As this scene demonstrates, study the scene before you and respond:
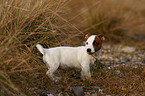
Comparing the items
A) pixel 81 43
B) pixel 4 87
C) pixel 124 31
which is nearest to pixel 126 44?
pixel 124 31

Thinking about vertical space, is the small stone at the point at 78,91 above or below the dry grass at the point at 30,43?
below

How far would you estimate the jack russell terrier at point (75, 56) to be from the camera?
9.10ft

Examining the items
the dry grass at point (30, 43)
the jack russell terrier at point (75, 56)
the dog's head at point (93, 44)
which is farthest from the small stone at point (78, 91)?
the dog's head at point (93, 44)

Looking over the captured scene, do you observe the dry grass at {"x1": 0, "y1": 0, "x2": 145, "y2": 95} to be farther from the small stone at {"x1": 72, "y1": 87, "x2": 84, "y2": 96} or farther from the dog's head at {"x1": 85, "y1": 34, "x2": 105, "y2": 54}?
the dog's head at {"x1": 85, "y1": 34, "x2": 105, "y2": 54}

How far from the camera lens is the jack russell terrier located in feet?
9.10

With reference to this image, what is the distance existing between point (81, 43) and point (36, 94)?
59.2 inches

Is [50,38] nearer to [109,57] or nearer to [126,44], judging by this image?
[109,57]

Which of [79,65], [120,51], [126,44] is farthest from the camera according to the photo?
[126,44]

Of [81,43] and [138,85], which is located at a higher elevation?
[81,43]

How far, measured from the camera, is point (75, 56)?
9.61 feet

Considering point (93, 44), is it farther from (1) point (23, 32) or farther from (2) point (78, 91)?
(1) point (23, 32)

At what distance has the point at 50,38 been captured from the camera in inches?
124

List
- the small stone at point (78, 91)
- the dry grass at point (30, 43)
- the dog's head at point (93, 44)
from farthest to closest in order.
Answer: the dog's head at point (93, 44)
the small stone at point (78, 91)
the dry grass at point (30, 43)

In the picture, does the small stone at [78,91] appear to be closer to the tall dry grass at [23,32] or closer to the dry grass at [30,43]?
the dry grass at [30,43]
